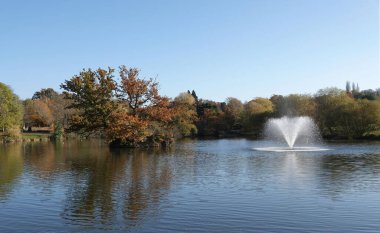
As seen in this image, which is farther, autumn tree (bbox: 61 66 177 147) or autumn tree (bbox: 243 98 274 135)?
autumn tree (bbox: 243 98 274 135)

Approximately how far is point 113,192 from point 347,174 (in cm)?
1314

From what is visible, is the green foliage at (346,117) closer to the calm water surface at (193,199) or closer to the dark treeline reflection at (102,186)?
the calm water surface at (193,199)

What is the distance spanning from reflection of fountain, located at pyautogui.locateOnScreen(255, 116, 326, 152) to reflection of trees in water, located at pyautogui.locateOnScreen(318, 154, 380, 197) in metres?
13.6

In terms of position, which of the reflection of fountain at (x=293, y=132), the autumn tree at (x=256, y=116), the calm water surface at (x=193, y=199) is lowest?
the calm water surface at (x=193, y=199)

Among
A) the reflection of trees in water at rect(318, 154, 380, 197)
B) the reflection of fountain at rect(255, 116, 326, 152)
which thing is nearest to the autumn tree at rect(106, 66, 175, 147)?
the reflection of fountain at rect(255, 116, 326, 152)

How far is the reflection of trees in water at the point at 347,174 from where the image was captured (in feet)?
62.5

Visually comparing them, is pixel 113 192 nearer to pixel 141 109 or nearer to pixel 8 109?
pixel 141 109

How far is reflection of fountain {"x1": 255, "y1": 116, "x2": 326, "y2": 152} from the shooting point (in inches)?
1871

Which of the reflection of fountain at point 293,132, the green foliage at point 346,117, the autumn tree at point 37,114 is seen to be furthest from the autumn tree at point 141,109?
the autumn tree at point 37,114

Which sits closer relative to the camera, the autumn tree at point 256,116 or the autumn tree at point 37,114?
the autumn tree at point 256,116

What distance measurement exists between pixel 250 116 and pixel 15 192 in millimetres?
79874

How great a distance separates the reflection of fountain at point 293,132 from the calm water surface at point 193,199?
19951 millimetres

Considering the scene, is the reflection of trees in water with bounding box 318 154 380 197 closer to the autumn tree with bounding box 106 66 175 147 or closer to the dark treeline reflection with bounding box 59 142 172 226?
the dark treeline reflection with bounding box 59 142 172 226

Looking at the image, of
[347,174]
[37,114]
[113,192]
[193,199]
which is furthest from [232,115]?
[193,199]
